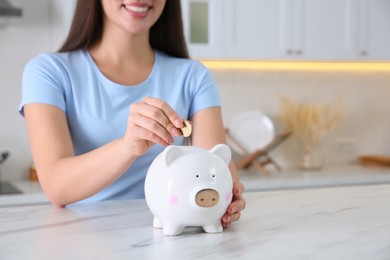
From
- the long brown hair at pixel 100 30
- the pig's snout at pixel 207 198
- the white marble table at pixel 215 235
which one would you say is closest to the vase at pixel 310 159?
the long brown hair at pixel 100 30

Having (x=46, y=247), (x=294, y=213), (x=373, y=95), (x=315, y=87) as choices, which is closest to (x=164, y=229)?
(x=46, y=247)

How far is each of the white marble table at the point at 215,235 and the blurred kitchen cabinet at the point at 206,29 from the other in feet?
6.55

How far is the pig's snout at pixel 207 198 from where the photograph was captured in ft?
3.47

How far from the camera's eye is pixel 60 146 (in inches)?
56.2

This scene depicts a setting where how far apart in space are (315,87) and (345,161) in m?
0.50

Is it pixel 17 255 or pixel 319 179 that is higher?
pixel 17 255

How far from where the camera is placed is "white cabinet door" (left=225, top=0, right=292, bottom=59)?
341cm

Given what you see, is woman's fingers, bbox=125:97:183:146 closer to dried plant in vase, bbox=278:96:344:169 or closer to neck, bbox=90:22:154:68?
neck, bbox=90:22:154:68

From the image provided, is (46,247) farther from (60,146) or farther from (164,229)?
(60,146)

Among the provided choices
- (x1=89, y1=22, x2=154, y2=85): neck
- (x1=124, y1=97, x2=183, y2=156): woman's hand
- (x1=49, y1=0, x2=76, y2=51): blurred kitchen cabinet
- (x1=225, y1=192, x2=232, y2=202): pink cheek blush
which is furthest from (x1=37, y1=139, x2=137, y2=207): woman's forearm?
(x1=49, y1=0, x2=76, y2=51): blurred kitchen cabinet

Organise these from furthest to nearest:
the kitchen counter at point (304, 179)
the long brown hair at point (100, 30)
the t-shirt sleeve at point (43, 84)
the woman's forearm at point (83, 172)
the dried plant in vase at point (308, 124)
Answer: the dried plant in vase at point (308, 124) < the kitchen counter at point (304, 179) < the long brown hair at point (100, 30) < the t-shirt sleeve at point (43, 84) < the woman's forearm at point (83, 172)

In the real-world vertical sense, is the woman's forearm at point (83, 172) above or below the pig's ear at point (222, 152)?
below

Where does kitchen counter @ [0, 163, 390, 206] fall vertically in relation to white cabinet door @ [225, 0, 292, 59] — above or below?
below

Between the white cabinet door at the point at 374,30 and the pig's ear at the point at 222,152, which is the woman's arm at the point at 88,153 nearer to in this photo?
the pig's ear at the point at 222,152
